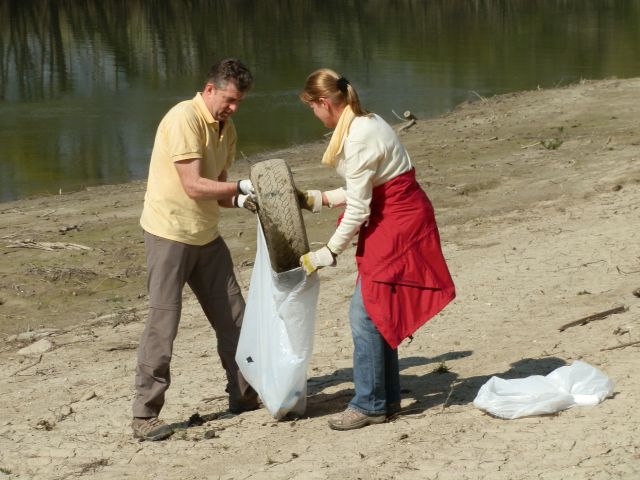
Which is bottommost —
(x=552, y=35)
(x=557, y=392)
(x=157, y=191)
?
(x=552, y=35)

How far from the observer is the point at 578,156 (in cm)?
1203

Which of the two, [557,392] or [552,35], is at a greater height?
[557,392]

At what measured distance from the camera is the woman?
4.68m

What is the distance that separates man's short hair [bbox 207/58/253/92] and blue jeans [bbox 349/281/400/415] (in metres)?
1.01

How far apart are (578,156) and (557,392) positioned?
7394mm

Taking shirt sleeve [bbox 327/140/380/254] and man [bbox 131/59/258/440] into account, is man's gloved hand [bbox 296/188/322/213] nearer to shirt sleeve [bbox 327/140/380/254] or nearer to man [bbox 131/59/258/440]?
man [bbox 131/59/258/440]

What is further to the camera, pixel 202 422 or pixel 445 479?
pixel 202 422

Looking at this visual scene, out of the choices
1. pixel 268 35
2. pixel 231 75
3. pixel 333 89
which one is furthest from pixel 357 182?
pixel 268 35

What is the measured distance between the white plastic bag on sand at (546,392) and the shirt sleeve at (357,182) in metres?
0.98

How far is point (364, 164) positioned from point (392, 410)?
1.22m

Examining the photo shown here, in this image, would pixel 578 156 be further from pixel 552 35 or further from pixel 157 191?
pixel 552 35

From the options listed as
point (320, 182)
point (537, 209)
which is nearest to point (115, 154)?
point (320, 182)

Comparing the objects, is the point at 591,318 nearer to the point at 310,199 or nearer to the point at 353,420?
the point at 353,420

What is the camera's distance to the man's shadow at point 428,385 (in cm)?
545
